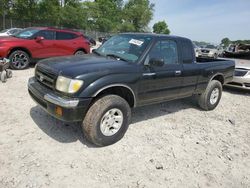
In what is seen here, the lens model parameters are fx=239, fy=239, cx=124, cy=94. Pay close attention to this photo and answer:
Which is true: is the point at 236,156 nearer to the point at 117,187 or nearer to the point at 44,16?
the point at 117,187

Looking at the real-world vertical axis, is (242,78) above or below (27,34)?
below

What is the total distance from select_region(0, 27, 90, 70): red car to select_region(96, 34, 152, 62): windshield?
16.2ft

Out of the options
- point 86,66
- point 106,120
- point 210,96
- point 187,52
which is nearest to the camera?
point 86,66

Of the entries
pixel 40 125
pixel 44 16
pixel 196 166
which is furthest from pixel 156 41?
pixel 44 16

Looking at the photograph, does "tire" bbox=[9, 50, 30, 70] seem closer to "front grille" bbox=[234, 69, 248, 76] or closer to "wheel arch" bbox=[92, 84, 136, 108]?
"wheel arch" bbox=[92, 84, 136, 108]

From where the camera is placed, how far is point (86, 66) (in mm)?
3717

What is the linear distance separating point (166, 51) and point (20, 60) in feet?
20.5

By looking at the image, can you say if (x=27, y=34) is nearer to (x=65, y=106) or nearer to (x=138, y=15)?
(x=65, y=106)

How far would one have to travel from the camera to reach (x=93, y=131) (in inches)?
145

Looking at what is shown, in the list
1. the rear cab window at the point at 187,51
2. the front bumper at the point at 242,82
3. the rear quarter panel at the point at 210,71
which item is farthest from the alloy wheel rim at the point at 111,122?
the front bumper at the point at 242,82

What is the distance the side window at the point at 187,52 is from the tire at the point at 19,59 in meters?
6.22

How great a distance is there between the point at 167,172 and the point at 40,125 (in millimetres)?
2459

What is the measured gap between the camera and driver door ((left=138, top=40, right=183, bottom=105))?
14.1ft

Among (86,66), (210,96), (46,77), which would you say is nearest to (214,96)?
(210,96)
